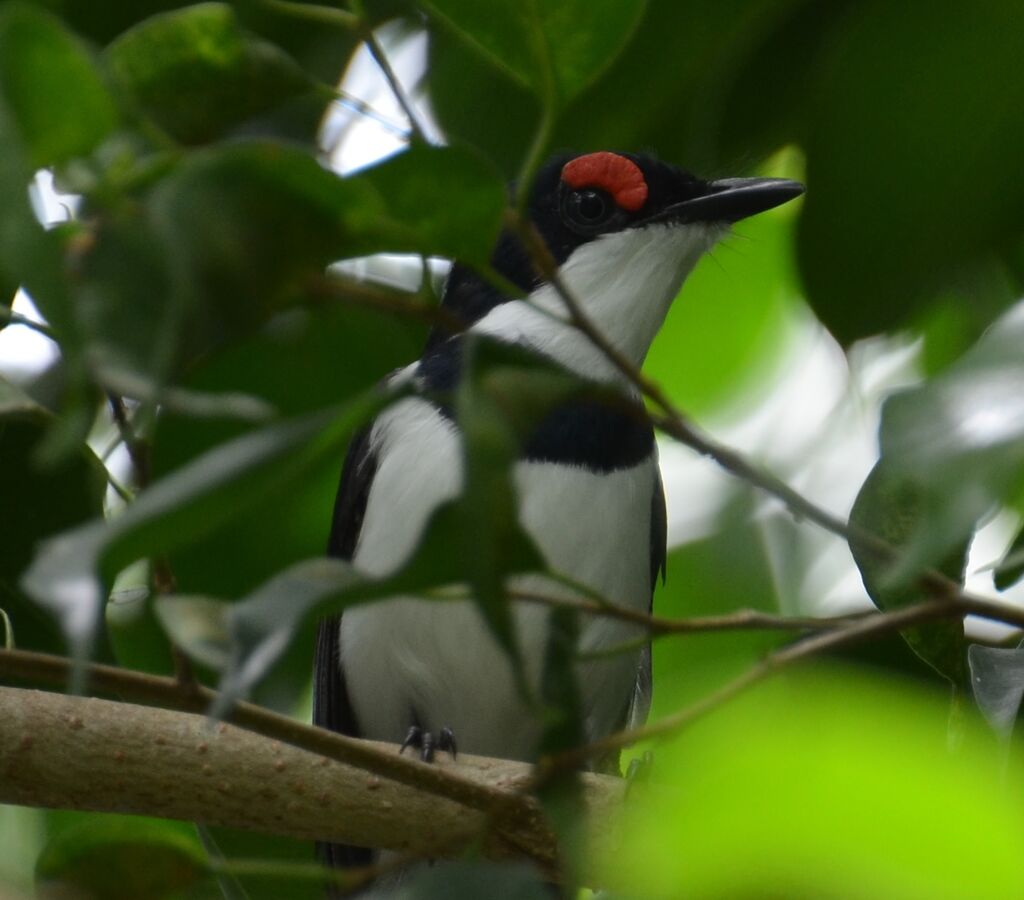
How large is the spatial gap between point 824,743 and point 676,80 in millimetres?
1787

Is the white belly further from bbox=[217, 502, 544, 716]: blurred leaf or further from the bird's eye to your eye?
bbox=[217, 502, 544, 716]: blurred leaf

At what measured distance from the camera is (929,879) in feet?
1.68

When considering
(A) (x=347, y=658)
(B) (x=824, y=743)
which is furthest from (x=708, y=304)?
(B) (x=824, y=743)

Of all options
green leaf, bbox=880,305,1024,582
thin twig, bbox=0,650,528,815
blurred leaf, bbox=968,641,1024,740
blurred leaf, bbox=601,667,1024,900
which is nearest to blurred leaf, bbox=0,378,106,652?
thin twig, bbox=0,650,528,815

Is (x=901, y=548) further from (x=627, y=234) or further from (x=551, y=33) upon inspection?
(x=627, y=234)

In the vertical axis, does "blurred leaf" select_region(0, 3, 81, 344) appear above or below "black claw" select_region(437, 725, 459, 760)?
below

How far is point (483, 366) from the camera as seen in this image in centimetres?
100

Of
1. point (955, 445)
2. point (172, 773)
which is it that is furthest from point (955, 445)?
point (172, 773)

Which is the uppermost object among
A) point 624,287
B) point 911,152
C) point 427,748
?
point 624,287

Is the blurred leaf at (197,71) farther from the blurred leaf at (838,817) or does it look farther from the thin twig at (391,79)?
the blurred leaf at (838,817)

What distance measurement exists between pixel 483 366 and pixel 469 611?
6.76ft

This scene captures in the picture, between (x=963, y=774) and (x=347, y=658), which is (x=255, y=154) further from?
(x=347, y=658)

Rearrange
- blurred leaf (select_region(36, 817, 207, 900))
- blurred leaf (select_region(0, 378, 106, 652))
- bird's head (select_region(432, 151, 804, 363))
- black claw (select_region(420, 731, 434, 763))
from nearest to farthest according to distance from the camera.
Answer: blurred leaf (select_region(36, 817, 207, 900))
blurred leaf (select_region(0, 378, 106, 652))
black claw (select_region(420, 731, 434, 763))
bird's head (select_region(432, 151, 804, 363))

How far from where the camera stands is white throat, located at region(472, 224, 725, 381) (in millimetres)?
3053
